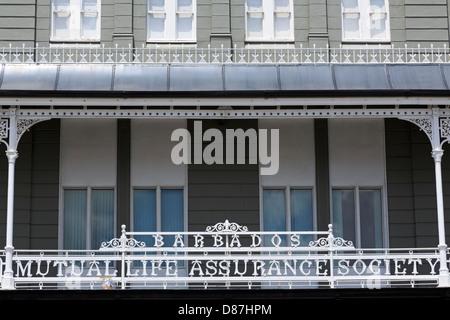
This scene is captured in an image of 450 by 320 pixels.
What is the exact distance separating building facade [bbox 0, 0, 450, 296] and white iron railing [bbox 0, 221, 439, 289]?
9 cm

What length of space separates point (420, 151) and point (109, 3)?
792 centimetres

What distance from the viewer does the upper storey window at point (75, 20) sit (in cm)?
2356

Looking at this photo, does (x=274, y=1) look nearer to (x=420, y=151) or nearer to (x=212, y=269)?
(x=420, y=151)

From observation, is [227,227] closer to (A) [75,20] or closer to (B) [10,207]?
(B) [10,207]

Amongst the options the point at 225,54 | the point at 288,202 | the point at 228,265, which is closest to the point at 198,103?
the point at 225,54

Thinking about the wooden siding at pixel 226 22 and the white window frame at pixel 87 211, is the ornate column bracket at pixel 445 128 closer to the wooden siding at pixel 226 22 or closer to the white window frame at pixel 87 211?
the wooden siding at pixel 226 22

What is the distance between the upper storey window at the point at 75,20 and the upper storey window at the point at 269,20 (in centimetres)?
355

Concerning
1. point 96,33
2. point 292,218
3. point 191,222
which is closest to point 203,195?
point 191,222

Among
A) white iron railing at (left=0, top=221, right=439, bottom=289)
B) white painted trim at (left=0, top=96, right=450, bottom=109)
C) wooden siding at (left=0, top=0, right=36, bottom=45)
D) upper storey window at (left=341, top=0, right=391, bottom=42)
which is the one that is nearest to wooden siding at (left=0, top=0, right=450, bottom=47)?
wooden siding at (left=0, top=0, right=36, bottom=45)

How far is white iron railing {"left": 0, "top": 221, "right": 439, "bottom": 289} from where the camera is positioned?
19.7m

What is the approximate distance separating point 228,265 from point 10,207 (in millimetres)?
4430

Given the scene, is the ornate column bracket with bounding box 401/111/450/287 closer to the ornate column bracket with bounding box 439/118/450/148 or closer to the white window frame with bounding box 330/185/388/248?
the ornate column bracket with bounding box 439/118/450/148

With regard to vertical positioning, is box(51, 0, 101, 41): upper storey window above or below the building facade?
above

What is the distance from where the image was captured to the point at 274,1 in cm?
2406
